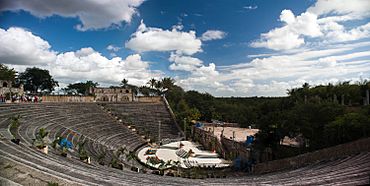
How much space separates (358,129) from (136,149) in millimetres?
16732

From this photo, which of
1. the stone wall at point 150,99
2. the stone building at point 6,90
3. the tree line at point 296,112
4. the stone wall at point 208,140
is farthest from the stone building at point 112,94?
the stone wall at point 208,140

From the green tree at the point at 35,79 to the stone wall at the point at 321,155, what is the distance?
47.4 metres

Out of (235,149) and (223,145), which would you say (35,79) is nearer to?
(223,145)

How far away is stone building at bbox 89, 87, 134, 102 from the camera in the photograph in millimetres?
39281

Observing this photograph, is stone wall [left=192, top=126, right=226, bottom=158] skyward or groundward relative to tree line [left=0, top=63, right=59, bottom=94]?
groundward

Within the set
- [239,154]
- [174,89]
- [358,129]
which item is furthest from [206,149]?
[174,89]

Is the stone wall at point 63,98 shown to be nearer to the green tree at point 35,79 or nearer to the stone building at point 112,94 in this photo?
the stone building at point 112,94

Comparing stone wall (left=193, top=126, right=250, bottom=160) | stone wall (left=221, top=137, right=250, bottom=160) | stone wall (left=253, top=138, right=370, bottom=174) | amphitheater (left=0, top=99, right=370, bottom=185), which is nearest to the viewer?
amphitheater (left=0, top=99, right=370, bottom=185)

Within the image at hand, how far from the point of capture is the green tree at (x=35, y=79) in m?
46.1

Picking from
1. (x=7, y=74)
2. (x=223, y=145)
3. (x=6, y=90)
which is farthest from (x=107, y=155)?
(x=7, y=74)

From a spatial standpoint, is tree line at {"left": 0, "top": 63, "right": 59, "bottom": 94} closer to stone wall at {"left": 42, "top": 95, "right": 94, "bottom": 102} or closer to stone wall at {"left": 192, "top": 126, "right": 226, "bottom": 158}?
stone wall at {"left": 42, "top": 95, "right": 94, "bottom": 102}

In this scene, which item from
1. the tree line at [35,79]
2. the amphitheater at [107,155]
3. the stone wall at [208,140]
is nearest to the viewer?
the amphitheater at [107,155]

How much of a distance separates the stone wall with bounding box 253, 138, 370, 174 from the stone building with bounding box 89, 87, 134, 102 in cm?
3038

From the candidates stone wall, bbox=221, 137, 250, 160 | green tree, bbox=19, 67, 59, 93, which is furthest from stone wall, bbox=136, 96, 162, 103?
green tree, bbox=19, 67, 59, 93
